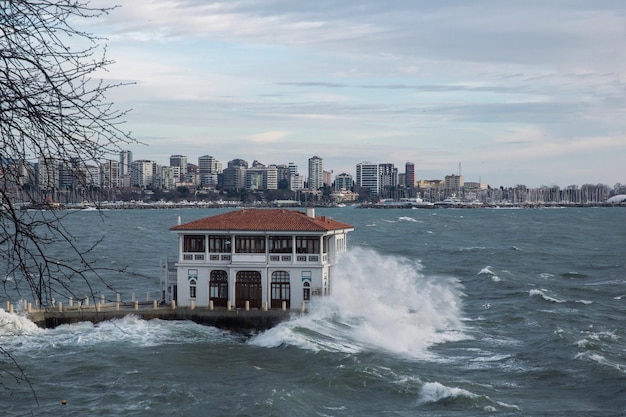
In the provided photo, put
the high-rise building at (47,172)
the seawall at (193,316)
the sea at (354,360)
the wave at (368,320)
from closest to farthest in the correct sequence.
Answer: the high-rise building at (47,172) < the sea at (354,360) < the wave at (368,320) < the seawall at (193,316)

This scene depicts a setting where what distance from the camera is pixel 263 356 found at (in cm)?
3941

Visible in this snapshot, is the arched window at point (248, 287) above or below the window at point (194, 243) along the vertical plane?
below

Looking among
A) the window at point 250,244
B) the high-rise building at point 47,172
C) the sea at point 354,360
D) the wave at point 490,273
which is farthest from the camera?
the wave at point 490,273

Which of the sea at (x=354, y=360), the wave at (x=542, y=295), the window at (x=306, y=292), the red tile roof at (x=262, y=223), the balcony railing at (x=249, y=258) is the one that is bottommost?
the wave at (x=542, y=295)

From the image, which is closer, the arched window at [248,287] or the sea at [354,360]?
the sea at [354,360]

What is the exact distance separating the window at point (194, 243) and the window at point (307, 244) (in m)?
5.16

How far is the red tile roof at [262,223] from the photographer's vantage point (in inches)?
1826

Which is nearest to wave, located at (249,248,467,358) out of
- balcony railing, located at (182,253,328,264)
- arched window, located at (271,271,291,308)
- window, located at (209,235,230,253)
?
arched window, located at (271,271,291,308)

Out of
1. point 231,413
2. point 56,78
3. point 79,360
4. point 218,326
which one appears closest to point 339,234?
point 218,326

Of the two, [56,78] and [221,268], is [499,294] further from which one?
[56,78]

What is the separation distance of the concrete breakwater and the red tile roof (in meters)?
4.33

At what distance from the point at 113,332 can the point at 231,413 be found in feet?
51.2

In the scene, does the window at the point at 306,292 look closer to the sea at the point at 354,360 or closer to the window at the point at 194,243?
the sea at the point at 354,360

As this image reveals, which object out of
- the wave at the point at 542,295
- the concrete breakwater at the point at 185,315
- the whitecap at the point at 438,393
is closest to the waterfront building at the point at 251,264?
the concrete breakwater at the point at 185,315
